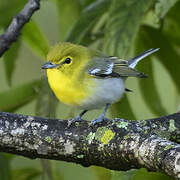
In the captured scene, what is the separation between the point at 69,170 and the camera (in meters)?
3.13

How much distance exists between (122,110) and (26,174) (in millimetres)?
663

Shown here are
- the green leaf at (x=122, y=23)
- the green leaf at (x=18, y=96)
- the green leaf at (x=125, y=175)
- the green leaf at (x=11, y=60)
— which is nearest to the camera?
the green leaf at (x=125, y=175)

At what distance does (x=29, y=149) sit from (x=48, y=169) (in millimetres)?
456

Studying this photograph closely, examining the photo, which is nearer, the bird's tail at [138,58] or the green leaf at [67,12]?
the bird's tail at [138,58]

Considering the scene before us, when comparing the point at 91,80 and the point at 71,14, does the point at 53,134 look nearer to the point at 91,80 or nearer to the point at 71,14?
the point at 91,80

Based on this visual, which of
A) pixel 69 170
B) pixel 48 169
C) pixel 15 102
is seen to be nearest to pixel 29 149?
pixel 48 169

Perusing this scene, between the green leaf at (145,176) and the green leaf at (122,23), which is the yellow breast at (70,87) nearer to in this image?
the green leaf at (122,23)

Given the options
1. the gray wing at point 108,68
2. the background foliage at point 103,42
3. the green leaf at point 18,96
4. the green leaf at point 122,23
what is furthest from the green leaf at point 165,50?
the green leaf at point 18,96

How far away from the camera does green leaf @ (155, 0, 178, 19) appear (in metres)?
1.90

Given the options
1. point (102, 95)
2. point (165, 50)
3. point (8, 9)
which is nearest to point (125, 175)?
point (102, 95)

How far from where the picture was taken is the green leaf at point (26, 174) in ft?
7.98

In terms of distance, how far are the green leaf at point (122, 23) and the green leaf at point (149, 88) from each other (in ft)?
0.92

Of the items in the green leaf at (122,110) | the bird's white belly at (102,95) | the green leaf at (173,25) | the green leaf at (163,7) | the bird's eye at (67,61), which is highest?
the green leaf at (173,25)

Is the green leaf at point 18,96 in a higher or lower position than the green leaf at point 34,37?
lower
